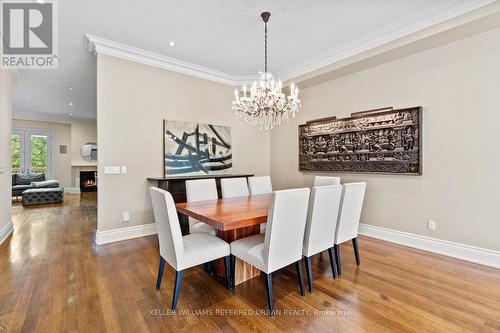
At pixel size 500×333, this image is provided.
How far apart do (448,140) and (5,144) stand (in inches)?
260

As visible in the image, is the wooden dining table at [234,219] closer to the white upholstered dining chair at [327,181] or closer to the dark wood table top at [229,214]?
the dark wood table top at [229,214]

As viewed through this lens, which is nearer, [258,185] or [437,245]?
[437,245]

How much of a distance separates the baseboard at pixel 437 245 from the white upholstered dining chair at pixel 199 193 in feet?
8.53

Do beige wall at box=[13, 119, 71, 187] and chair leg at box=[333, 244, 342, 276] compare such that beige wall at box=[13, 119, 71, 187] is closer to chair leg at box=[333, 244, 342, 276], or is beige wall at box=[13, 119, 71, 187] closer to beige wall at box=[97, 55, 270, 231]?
beige wall at box=[97, 55, 270, 231]

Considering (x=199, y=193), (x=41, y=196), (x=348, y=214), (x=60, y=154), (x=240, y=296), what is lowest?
(x=240, y=296)

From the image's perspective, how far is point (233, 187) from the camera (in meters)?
3.28

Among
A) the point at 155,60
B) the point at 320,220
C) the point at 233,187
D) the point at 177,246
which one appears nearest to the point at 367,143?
the point at 320,220

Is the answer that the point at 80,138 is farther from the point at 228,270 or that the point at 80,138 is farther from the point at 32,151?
the point at 228,270

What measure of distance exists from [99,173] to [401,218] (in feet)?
14.7

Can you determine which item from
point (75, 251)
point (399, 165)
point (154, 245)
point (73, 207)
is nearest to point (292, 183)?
point (399, 165)

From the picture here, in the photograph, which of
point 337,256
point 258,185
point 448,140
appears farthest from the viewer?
point 258,185

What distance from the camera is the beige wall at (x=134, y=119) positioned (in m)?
3.43

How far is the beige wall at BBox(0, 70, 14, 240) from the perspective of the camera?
11.6ft

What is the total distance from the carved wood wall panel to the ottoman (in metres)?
7.01
